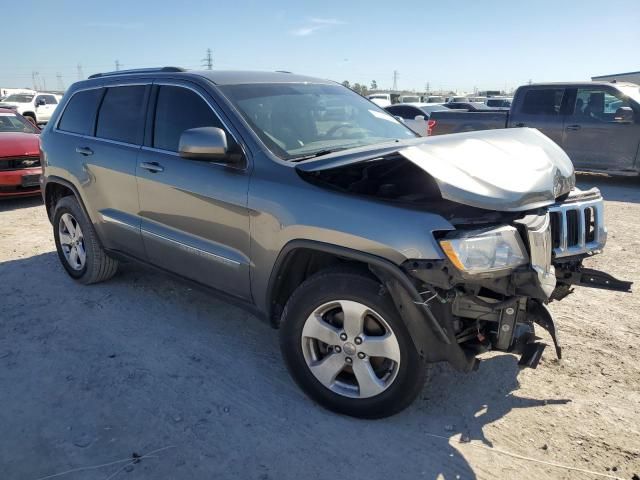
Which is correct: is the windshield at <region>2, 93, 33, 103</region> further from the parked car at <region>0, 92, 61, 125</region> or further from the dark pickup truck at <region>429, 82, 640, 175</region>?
the dark pickup truck at <region>429, 82, 640, 175</region>

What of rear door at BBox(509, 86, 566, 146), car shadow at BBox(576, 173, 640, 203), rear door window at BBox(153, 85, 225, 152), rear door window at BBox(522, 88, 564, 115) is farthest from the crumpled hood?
rear door window at BBox(522, 88, 564, 115)

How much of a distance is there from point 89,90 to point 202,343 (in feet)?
8.55

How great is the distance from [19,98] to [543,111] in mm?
25099

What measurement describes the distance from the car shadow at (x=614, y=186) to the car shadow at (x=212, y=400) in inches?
262

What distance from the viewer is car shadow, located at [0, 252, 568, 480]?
265 centimetres

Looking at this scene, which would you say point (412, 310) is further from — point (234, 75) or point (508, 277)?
point (234, 75)

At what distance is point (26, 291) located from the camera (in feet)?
15.8

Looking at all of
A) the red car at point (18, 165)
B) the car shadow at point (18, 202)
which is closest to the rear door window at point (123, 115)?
the red car at point (18, 165)

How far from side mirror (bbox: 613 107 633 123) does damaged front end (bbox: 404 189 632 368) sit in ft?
25.2

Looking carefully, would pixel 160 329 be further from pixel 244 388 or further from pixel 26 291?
pixel 26 291

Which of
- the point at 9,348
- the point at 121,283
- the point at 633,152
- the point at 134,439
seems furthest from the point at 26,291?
the point at 633,152

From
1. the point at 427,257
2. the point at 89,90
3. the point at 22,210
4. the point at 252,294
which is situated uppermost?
the point at 89,90

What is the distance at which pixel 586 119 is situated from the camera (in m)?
9.77

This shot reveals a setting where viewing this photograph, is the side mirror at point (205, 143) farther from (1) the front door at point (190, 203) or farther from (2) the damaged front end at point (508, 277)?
(2) the damaged front end at point (508, 277)
